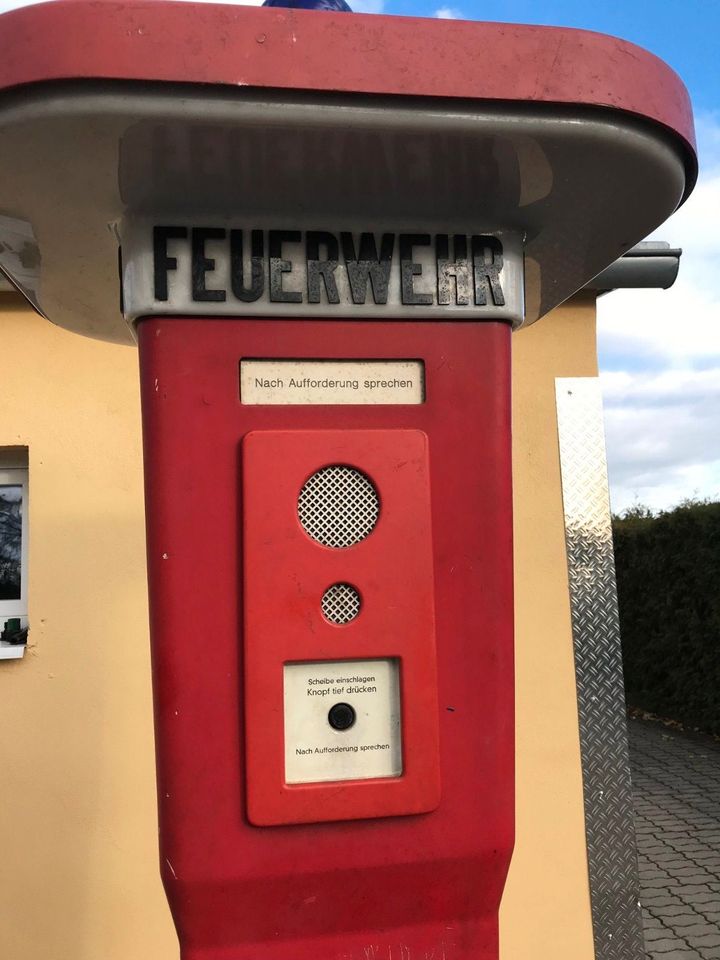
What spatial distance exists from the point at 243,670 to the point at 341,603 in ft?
0.60

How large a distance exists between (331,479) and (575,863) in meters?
2.30

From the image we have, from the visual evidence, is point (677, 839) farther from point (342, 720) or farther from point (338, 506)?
point (338, 506)

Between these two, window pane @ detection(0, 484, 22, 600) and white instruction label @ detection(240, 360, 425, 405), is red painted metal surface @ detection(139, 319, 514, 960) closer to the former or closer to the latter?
white instruction label @ detection(240, 360, 425, 405)

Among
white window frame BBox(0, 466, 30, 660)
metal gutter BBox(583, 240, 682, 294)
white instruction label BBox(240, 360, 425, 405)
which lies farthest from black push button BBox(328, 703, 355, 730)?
metal gutter BBox(583, 240, 682, 294)

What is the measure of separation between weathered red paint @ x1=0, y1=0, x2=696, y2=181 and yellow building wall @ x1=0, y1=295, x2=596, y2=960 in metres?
2.07

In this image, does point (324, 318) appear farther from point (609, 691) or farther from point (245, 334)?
point (609, 691)

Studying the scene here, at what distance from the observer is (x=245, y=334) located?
1514 millimetres

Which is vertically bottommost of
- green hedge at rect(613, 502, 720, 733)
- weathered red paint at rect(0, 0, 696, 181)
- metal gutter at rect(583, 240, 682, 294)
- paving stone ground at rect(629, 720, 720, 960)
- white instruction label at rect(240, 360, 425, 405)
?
paving stone ground at rect(629, 720, 720, 960)

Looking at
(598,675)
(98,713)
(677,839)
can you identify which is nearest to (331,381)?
(98,713)

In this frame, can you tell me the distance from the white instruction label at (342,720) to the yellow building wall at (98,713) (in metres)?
1.82

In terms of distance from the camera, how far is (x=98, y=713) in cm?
316

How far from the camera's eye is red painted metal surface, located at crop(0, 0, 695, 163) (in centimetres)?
125

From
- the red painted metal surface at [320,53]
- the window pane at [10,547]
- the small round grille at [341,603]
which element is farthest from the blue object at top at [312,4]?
the window pane at [10,547]

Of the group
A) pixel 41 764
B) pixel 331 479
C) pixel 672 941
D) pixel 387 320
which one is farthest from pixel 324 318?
pixel 672 941
